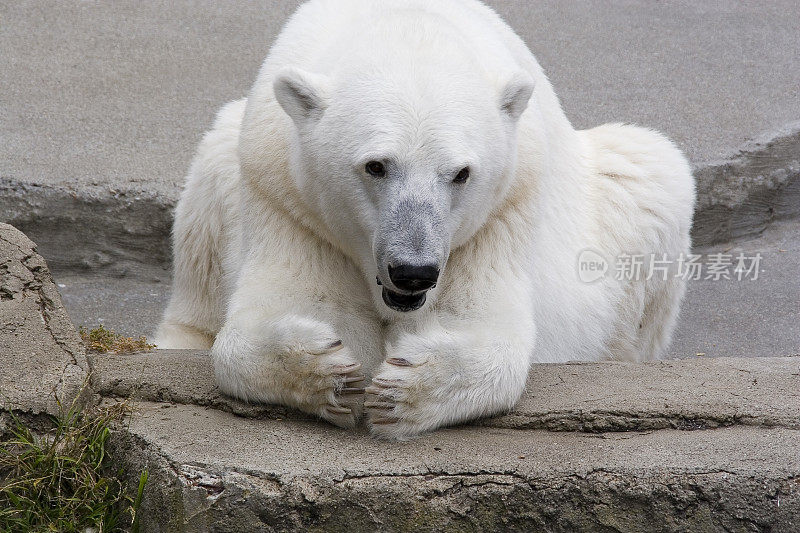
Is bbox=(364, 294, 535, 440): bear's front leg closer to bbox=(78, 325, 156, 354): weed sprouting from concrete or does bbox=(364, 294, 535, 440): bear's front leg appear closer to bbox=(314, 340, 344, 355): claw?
bbox=(314, 340, 344, 355): claw

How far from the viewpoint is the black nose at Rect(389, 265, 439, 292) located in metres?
2.58

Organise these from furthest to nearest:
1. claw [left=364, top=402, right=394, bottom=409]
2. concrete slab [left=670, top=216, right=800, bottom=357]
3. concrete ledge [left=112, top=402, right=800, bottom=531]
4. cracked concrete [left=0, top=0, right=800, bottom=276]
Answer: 1. cracked concrete [left=0, top=0, right=800, bottom=276]
2. concrete slab [left=670, top=216, right=800, bottom=357]
3. claw [left=364, top=402, right=394, bottom=409]
4. concrete ledge [left=112, top=402, right=800, bottom=531]

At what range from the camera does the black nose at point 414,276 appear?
258 centimetres

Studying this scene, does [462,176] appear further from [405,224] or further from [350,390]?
[350,390]

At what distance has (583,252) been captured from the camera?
3805 millimetres

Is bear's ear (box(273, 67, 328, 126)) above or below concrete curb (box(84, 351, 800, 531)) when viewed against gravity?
above

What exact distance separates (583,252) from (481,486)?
1.56 meters

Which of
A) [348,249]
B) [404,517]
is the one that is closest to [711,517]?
[404,517]

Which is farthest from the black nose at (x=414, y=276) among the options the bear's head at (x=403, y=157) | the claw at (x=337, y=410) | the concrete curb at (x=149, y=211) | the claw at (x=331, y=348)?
the concrete curb at (x=149, y=211)

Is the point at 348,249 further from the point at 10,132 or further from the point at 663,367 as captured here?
the point at 10,132

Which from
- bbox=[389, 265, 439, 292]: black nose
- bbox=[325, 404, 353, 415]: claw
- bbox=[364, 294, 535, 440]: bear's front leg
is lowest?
bbox=[325, 404, 353, 415]: claw

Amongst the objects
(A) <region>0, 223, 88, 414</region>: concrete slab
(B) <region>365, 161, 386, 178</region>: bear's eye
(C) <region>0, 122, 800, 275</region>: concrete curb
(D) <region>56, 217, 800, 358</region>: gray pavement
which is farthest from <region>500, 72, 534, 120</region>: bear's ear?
(C) <region>0, 122, 800, 275</region>: concrete curb

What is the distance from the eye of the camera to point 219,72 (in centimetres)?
703

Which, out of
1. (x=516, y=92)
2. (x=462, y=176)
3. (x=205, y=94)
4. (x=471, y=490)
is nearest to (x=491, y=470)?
(x=471, y=490)
